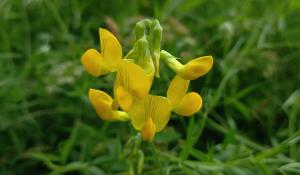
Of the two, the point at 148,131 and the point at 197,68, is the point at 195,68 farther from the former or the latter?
the point at 148,131

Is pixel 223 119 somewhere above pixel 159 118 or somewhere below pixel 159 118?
below

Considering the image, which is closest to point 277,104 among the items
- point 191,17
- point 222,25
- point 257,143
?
point 257,143

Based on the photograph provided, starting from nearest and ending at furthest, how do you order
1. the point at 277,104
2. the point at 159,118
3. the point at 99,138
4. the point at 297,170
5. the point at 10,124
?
the point at 159,118
the point at 297,170
the point at 99,138
the point at 10,124
the point at 277,104

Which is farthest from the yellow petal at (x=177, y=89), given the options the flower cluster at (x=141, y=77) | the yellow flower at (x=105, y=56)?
the yellow flower at (x=105, y=56)

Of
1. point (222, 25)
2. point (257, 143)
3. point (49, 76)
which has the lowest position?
point (257, 143)

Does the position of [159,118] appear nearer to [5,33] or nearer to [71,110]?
[71,110]

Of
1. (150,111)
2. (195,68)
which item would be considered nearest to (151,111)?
(150,111)
